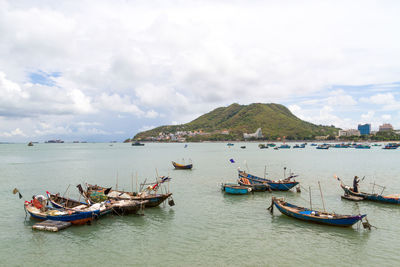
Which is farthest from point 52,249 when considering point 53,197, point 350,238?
point 350,238

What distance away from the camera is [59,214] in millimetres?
22047

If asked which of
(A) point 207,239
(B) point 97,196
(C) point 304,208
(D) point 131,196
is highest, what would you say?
(D) point 131,196

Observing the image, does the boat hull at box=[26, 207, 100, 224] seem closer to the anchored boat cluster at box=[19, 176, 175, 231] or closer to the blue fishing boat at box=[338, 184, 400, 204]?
the anchored boat cluster at box=[19, 176, 175, 231]

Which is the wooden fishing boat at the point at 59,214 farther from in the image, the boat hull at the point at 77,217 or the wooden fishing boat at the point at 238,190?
the wooden fishing boat at the point at 238,190

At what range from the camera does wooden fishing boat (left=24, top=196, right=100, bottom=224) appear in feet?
70.6

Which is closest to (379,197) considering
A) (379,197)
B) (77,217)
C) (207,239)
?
(379,197)

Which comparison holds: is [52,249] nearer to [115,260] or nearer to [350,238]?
[115,260]

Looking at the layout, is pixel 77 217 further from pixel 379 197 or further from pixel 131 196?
pixel 379 197

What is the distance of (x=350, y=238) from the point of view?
18.8 meters

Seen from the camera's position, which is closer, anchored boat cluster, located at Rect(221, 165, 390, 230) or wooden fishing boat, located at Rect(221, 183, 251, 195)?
anchored boat cluster, located at Rect(221, 165, 390, 230)

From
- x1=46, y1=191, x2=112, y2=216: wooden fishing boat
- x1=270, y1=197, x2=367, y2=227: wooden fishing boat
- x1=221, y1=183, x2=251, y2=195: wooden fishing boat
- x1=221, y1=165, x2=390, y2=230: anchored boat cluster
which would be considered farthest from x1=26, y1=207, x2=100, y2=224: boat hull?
x1=221, y1=183, x2=251, y2=195: wooden fishing boat

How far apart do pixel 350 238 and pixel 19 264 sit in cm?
2170

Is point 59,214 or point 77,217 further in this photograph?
point 59,214

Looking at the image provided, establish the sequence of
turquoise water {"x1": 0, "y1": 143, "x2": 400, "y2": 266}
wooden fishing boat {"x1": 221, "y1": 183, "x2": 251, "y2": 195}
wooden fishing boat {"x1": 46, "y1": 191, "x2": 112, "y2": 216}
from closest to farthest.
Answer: turquoise water {"x1": 0, "y1": 143, "x2": 400, "y2": 266} → wooden fishing boat {"x1": 46, "y1": 191, "x2": 112, "y2": 216} → wooden fishing boat {"x1": 221, "y1": 183, "x2": 251, "y2": 195}
